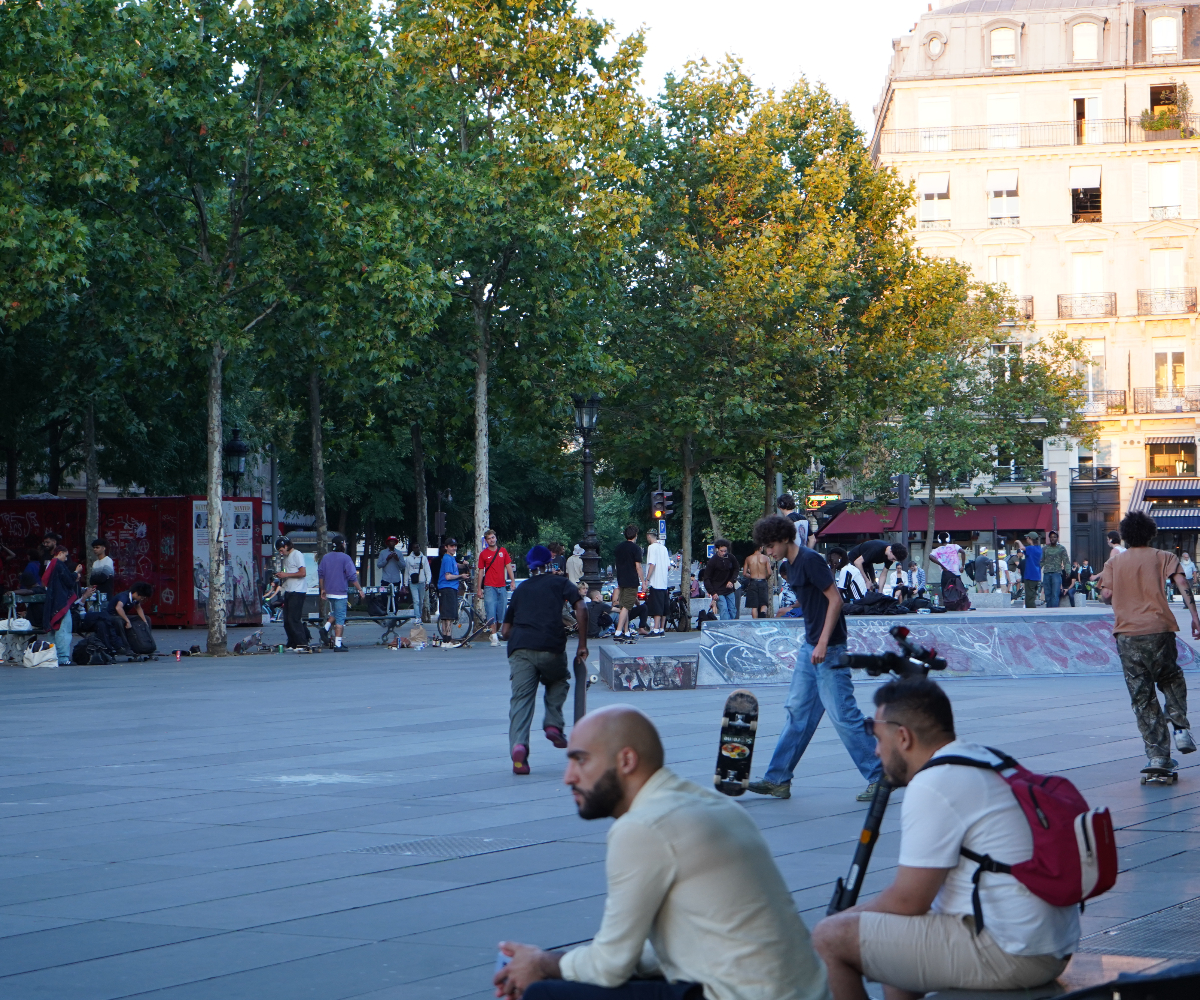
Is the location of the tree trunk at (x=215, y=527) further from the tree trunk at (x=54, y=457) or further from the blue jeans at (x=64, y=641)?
the tree trunk at (x=54, y=457)

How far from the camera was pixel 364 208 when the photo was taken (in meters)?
26.7

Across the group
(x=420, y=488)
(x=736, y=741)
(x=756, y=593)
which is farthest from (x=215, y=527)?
(x=736, y=741)

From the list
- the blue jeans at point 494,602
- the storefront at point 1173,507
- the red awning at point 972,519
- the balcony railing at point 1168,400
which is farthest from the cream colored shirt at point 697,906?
the balcony railing at point 1168,400

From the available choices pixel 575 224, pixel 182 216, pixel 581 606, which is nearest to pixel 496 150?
pixel 575 224

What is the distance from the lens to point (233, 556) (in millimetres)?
35812

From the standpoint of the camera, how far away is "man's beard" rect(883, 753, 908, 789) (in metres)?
4.35

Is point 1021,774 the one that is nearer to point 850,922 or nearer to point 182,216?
point 850,922

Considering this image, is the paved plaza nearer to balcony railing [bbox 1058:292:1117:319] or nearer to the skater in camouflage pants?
the skater in camouflage pants

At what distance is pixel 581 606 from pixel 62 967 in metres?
5.99

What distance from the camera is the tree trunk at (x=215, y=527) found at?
2642cm

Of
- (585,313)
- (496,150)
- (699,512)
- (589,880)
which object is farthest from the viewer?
(699,512)

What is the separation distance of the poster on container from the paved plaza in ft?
62.5

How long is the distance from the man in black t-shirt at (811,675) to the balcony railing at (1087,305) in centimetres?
5374

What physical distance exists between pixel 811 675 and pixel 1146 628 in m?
2.30
